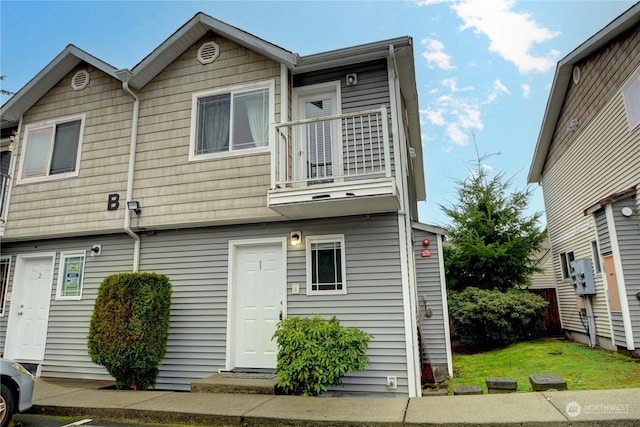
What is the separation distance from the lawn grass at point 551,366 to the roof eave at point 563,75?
237 inches

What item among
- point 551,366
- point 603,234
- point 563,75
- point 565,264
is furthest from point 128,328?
point 565,264

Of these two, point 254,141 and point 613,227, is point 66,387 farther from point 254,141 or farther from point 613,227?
point 613,227

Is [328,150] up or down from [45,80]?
down

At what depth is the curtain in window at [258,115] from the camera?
6.61 m

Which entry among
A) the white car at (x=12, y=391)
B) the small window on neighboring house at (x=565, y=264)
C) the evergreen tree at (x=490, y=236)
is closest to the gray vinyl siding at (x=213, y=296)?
the white car at (x=12, y=391)

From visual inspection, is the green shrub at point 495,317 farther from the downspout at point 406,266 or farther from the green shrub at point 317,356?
the green shrub at point 317,356

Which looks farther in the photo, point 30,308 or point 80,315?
point 30,308

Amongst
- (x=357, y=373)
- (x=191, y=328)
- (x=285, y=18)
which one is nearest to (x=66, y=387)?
(x=191, y=328)

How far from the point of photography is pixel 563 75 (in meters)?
10.2

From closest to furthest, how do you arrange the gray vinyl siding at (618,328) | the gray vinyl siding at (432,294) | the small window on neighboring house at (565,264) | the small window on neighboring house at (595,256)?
the gray vinyl siding at (618,328) → the gray vinyl siding at (432,294) → the small window on neighboring house at (595,256) → the small window on neighboring house at (565,264)

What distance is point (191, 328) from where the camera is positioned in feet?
21.5

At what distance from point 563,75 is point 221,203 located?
9.61 metres

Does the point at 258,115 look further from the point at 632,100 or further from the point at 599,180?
the point at 599,180

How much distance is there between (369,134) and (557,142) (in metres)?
8.63
